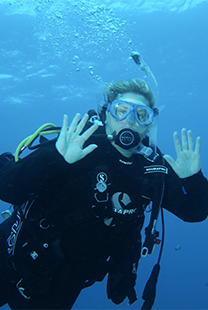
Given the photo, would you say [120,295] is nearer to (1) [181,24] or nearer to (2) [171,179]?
(2) [171,179]

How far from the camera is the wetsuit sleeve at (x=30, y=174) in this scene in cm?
232

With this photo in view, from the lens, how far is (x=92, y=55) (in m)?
17.6

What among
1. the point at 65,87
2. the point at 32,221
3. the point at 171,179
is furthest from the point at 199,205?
the point at 65,87

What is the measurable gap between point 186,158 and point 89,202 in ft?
5.00

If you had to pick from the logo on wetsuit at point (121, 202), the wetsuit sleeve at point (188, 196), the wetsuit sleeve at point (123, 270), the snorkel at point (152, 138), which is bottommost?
the wetsuit sleeve at point (123, 270)

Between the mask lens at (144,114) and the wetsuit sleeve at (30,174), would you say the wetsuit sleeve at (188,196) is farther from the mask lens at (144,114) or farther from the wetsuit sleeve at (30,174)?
the wetsuit sleeve at (30,174)

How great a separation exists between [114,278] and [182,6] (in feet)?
65.1

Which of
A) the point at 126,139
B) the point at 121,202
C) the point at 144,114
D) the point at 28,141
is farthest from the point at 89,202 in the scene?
the point at 144,114

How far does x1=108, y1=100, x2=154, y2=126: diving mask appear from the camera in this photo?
3123mm

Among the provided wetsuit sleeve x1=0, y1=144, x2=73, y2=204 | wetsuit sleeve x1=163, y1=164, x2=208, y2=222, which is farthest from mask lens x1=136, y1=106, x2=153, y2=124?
wetsuit sleeve x1=0, y1=144, x2=73, y2=204

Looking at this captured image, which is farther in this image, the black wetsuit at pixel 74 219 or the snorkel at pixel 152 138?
the snorkel at pixel 152 138

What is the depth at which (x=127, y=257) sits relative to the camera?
125 inches

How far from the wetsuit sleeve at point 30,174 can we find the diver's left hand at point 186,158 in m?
1.56

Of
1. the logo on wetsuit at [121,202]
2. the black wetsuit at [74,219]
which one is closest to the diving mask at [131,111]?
the black wetsuit at [74,219]
